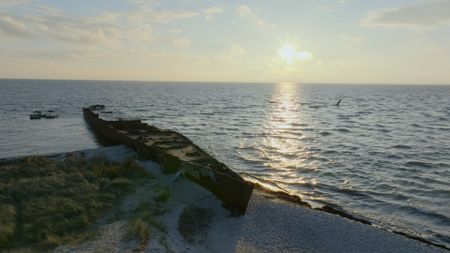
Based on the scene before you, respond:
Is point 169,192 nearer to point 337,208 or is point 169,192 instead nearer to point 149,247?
point 149,247

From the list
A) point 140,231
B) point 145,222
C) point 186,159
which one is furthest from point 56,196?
point 186,159

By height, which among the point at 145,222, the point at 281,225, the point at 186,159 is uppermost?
the point at 186,159

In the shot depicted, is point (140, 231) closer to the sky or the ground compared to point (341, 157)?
closer to the sky

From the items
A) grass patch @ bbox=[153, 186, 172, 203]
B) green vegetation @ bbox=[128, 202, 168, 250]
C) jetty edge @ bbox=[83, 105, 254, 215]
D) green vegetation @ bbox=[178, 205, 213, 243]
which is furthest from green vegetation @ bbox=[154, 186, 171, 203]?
jetty edge @ bbox=[83, 105, 254, 215]

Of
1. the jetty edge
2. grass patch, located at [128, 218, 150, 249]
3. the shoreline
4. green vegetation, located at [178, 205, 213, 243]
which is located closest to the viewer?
grass patch, located at [128, 218, 150, 249]

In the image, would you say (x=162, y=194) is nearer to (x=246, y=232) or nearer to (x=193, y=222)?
(x=193, y=222)

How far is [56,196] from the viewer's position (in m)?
15.1

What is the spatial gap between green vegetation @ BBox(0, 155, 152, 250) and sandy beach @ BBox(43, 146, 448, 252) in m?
0.80

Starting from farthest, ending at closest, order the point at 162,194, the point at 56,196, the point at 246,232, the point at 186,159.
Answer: the point at 186,159, the point at 162,194, the point at 56,196, the point at 246,232

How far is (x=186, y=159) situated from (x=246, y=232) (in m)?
8.47

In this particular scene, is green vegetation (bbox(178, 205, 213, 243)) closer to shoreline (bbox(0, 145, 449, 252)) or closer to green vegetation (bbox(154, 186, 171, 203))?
shoreline (bbox(0, 145, 449, 252))

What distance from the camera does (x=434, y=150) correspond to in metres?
32.1

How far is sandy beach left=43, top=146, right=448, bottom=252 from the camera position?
12.0 m

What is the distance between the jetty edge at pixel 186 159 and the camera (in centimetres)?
1474
